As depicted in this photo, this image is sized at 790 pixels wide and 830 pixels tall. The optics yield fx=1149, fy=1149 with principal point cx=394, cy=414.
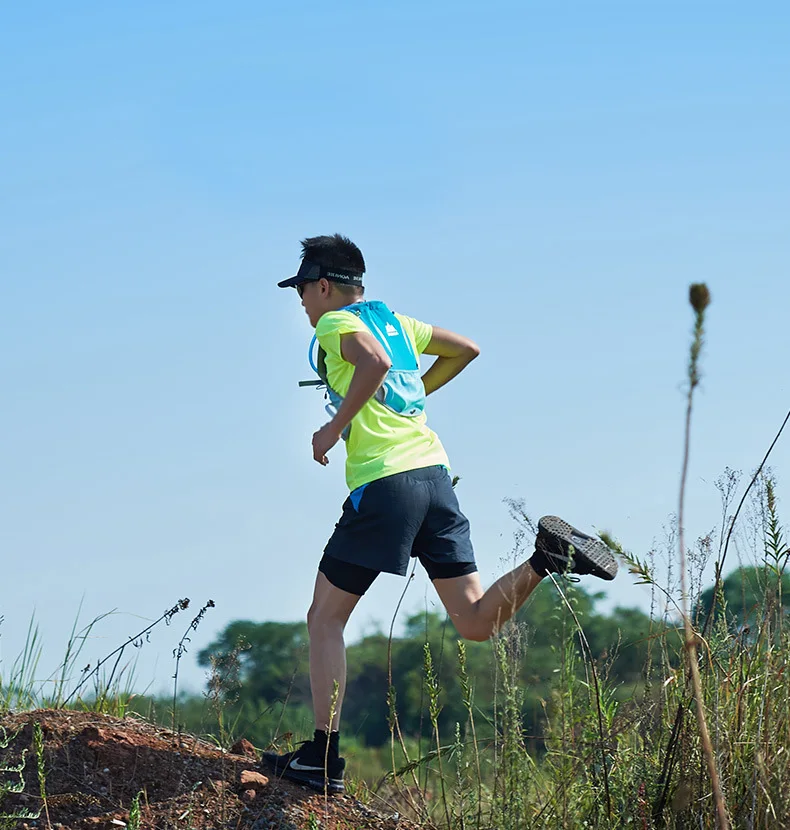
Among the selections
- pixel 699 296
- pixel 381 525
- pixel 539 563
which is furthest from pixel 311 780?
pixel 699 296

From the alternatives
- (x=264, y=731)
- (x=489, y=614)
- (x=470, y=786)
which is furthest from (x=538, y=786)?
(x=264, y=731)

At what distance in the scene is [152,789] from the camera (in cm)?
444

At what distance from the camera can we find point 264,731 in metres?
26.3

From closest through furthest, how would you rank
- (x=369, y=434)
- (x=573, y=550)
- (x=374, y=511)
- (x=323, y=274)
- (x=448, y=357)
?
(x=573, y=550) → (x=374, y=511) → (x=369, y=434) → (x=323, y=274) → (x=448, y=357)

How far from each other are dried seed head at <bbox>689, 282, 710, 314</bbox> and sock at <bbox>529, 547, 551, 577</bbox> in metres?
2.54

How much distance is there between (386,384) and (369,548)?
677 mm

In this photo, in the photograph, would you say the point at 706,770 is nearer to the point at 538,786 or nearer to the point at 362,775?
the point at 538,786

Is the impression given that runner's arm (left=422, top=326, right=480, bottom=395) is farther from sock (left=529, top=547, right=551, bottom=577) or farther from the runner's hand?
sock (left=529, top=547, right=551, bottom=577)

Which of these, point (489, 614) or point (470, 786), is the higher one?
point (489, 614)

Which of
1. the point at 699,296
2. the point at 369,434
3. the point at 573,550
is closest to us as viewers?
the point at 699,296

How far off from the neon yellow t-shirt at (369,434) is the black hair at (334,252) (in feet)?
1.01

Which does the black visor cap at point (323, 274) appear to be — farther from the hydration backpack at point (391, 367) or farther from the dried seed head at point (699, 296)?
the dried seed head at point (699, 296)

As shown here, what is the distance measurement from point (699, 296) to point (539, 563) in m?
2.61

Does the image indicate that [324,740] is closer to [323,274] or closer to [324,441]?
→ [324,441]
